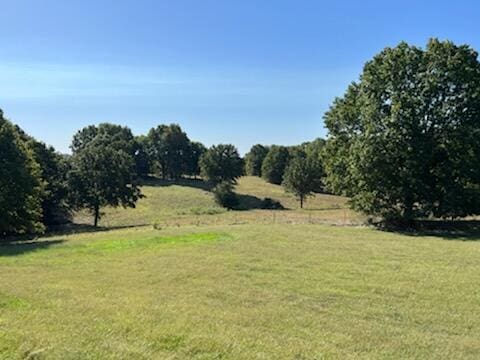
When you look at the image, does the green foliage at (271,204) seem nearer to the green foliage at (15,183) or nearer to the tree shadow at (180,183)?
the tree shadow at (180,183)

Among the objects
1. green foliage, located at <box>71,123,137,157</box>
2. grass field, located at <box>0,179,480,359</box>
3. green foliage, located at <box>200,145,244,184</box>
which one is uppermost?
green foliage, located at <box>71,123,137,157</box>

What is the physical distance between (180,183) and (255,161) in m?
39.1

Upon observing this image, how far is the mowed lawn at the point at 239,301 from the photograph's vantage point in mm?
8578

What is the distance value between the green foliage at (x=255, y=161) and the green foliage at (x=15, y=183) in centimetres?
9386

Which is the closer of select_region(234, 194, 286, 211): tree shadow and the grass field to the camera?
the grass field

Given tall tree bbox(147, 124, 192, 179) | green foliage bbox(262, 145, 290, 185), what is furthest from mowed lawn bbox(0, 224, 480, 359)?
green foliage bbox(262, 145, 290, 185)

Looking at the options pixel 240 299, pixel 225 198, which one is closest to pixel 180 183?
pixel 225 198

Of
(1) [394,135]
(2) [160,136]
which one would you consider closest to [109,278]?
(1) [394,135]

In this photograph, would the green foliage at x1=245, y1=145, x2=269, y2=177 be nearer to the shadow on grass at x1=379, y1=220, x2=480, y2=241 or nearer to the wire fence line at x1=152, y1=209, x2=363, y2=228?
the wire fence line at x1=152, y1=209, x2=363, y2=228

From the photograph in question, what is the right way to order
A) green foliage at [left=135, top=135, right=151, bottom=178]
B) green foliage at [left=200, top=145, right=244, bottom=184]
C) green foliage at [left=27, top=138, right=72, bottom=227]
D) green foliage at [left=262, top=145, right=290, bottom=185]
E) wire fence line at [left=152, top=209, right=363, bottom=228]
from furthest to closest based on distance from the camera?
green foliage at [left=262, top=145, right=290, bottom=185]
green foliage at [left=135, top=135, right=151, bottom=178]
green foliage at [left=200, top=145, right=244, bottom=184]
green foliage at [left=27, top=138, right=72, bottom=227]
wire fence line at [left=152, top=209, right=363, bottom=228]

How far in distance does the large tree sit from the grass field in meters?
9.21

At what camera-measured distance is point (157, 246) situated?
2572 cm

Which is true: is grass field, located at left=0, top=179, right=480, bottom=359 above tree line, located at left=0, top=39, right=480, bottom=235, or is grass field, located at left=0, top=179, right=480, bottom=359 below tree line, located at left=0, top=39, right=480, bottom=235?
below

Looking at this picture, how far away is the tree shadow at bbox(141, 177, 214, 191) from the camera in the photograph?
3626 inches
